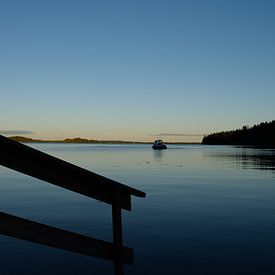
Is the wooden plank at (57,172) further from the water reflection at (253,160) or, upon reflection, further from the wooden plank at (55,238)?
the water reflection at (253,160)

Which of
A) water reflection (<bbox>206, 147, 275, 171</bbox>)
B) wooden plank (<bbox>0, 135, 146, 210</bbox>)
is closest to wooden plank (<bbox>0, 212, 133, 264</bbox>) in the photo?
wooden plank (<bbox>0, 135, 146, 210</bbox>)

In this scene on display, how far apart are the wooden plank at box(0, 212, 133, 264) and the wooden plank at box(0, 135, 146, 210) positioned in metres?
0.69

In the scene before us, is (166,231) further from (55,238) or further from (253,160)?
(253,160)

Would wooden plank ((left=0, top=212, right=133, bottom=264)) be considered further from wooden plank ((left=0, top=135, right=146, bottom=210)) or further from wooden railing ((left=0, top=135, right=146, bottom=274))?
wooden plank ((left=0, top=135, right=146, bottom=210))

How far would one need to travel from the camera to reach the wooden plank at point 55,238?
4783 mm

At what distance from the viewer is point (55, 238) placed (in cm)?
532

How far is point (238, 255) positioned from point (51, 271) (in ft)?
17.8

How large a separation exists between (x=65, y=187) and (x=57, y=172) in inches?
12.4

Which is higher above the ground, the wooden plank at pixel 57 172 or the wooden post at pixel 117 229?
the wooden plank at pixel 57 172

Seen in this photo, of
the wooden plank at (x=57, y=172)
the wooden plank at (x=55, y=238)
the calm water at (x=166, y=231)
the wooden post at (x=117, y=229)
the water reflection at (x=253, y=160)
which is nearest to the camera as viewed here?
the wooden plank at (x=57, y=172)

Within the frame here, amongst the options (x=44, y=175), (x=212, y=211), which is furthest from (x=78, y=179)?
(x=212, y=211)

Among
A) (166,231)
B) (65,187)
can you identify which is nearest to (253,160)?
(166,231)

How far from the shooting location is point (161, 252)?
10.4 metres

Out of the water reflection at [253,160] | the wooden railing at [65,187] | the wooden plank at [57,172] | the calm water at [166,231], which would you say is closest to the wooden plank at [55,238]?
the wooden railing at [65,187]
